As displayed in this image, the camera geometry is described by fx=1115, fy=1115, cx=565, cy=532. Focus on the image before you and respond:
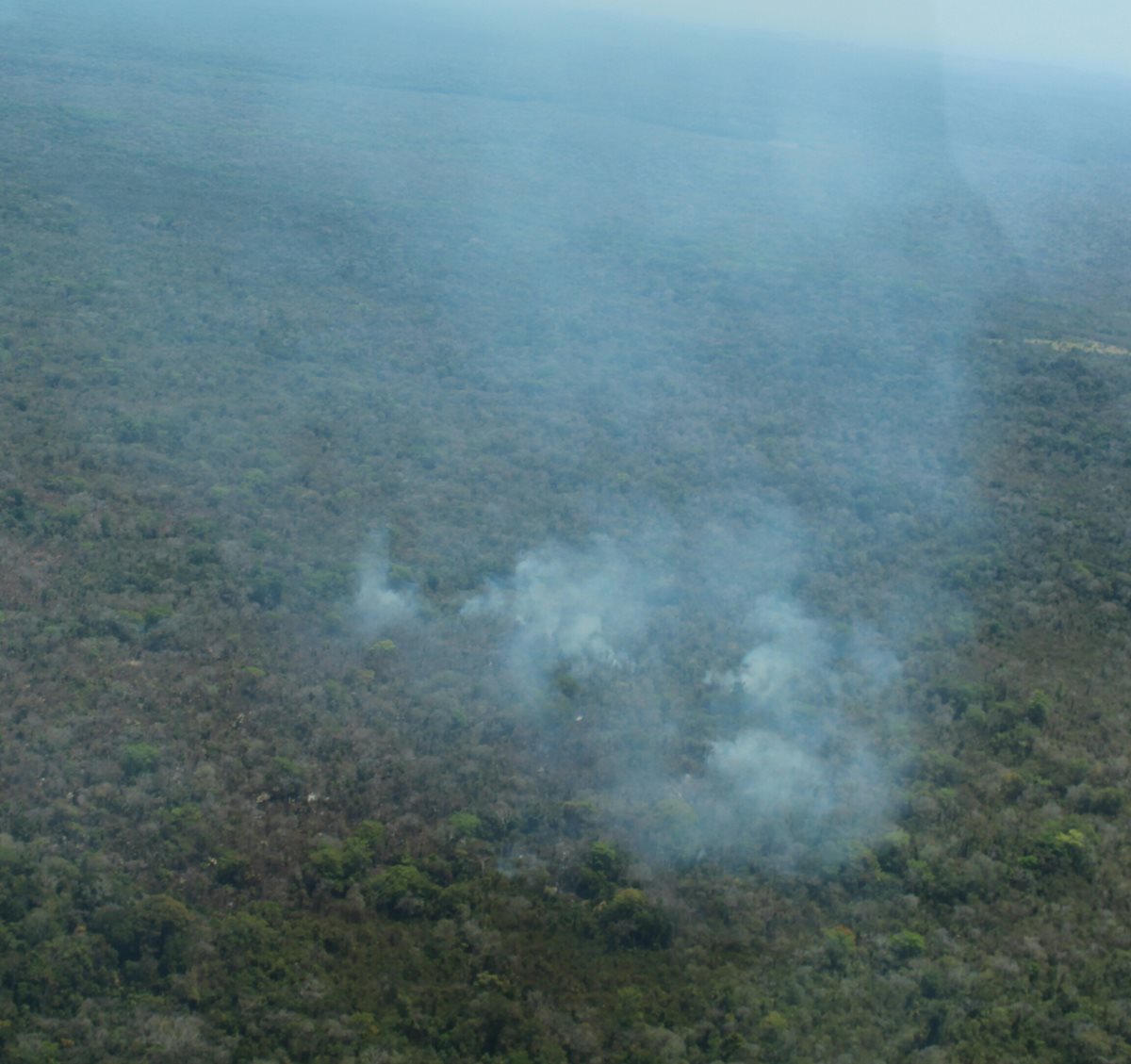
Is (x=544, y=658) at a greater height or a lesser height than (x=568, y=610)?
lesser

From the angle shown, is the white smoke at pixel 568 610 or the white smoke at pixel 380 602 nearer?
the white smoke at pixel 568 610

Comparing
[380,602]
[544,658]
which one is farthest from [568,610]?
[380,602]

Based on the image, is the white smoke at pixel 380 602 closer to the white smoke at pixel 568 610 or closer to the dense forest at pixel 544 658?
the dense forest at pixel 544 658

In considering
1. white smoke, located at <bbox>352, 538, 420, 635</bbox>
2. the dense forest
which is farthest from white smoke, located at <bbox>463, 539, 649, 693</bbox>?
white smoke, located at <bbox>352, 538, 420, 635</bbox>

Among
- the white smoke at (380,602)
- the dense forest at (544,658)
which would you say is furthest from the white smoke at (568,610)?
the white smoke at (380,602)

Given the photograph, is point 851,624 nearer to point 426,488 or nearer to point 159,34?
point 426,488

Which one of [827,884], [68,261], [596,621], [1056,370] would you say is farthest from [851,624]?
[68,261]

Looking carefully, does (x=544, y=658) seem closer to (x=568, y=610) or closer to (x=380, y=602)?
(x=568, y=610)

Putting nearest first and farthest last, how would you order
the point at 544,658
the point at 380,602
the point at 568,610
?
the point at 544,658
the point at 380,602
the point at 568,610

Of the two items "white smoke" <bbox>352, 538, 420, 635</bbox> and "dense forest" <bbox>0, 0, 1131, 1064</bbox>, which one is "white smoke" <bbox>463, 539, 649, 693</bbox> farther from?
"white smoke" <bbox>352, 538, 420, 635</bbox>
